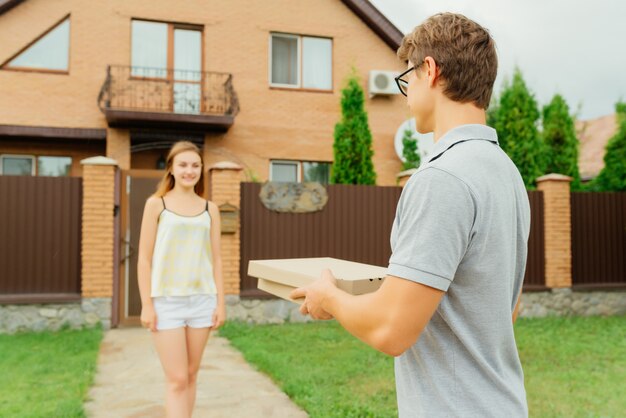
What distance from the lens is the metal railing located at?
44.0 ft

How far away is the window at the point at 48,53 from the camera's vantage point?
43.3 feet

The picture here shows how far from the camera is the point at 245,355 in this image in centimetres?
663

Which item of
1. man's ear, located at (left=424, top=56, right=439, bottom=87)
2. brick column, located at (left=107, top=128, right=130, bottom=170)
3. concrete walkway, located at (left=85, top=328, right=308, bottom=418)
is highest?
brick column, located at (left=107, top=128, right=130, bottom=170)

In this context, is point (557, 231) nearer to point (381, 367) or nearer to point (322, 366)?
point (381, 367)

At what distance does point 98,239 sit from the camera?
333 inches

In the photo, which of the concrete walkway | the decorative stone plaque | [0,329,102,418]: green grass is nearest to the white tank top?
the concrete walkway

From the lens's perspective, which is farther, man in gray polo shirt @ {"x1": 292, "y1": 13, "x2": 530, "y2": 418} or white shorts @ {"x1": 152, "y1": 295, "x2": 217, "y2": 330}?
white shorts @ {"x1": 152, "y1": 295, "x2": 217, "y2": 330}

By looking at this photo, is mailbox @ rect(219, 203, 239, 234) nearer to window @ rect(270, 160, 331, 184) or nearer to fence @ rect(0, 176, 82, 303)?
fence @ rect(0, 176, 82, 303)

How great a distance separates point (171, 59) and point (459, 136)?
533 inches

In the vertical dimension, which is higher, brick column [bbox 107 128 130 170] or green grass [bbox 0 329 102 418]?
brick column [bbox 107 128 130 170]

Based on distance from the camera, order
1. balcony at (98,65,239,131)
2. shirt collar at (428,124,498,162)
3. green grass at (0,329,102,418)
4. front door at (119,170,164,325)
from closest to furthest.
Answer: shirt collar at (428,124,498,162)
green grass at (0,329,102,418)
front door at (119,170,164,325)
balcony at (98,65,239,131)

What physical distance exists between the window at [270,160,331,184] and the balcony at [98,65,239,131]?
1690 millimetres

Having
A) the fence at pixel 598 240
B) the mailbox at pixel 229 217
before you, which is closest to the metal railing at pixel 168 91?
the mailbox at pixel 229 217

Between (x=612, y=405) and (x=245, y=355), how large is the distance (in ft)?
12.1
